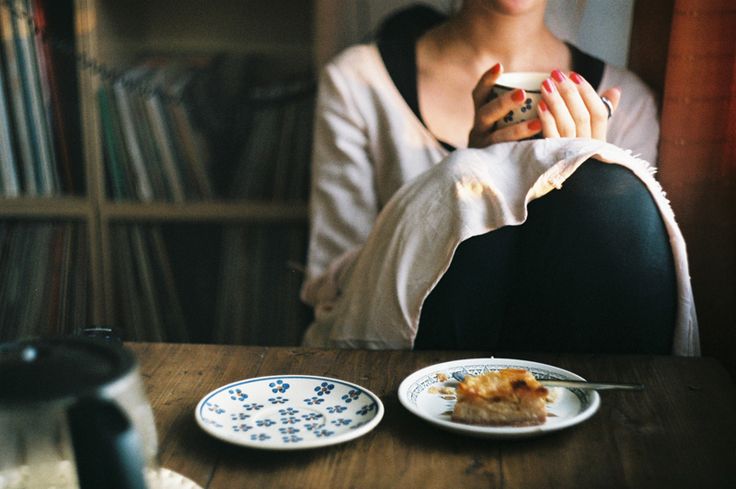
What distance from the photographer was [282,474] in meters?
0.69

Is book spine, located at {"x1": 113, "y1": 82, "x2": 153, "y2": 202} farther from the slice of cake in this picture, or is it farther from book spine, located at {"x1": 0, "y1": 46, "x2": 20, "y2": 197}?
the slice of cake

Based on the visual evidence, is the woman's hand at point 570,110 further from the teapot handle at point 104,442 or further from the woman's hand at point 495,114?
the teapot handle at point 104,442

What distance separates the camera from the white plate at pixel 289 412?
0.73m

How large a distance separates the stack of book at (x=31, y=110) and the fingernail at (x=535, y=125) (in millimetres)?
1100

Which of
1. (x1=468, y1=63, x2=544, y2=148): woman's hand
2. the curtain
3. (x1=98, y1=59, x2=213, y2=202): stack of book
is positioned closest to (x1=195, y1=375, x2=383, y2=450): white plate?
(x1=468, y1=63, x2=544, y2=148): woman's hand

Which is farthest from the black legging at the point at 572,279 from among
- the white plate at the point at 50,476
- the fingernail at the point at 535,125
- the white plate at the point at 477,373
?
the white plate at the point at 50,476

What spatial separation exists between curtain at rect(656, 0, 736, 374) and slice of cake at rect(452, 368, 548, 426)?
2.07 feet

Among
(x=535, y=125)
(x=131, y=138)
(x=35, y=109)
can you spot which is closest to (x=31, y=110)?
(x=35, y=109)

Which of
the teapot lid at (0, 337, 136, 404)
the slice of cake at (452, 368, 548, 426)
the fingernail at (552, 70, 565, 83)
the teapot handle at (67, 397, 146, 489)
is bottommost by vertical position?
the slice of cake at (452, 368, 548, 426)

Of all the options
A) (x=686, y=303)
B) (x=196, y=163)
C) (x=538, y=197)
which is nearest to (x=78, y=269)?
(x=196, y=163)

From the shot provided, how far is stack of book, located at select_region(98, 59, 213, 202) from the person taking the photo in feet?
5.95

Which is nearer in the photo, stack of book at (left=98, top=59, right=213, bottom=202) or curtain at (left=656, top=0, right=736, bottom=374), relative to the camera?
curtain at (left=656, top=0, right=736, bottom=374)

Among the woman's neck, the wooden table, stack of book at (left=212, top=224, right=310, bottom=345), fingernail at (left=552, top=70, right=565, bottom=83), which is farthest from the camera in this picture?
stack of book at (left=212, top=224, right=310, bottom=345)

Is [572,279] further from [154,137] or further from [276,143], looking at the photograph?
[154,137]
